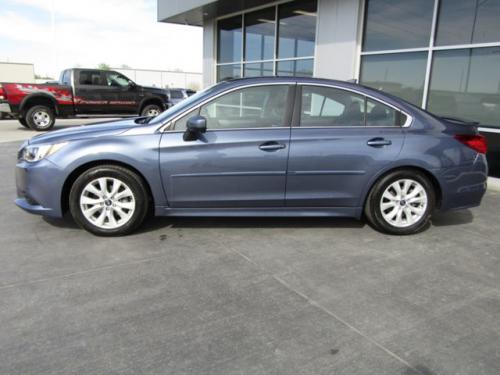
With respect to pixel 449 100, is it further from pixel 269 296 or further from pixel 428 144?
pixel 269 296

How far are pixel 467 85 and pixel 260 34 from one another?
661cm

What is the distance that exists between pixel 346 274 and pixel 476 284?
100cm

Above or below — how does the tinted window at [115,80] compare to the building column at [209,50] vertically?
below

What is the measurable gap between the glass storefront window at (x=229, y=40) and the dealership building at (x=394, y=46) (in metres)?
0.35

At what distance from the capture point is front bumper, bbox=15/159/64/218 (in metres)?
3.96

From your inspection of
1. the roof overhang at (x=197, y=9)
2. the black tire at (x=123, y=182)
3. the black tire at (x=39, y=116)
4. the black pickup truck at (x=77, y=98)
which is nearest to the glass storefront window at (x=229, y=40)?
the roof overhang at (x=197, y=9)

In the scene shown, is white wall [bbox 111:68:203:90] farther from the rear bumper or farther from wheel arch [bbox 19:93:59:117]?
the rear bumper

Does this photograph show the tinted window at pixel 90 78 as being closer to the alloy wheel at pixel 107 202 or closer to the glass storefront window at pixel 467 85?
the glass storefront window at pixel 467 85

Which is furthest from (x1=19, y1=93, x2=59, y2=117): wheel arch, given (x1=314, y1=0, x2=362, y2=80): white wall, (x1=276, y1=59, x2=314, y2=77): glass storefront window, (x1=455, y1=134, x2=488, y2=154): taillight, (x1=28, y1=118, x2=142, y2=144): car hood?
(x1=455, y1=134, x2=488, y2=154): taillight

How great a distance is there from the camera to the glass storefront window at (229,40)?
42.9 ft

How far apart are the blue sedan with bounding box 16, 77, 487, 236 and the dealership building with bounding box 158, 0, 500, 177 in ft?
10.0

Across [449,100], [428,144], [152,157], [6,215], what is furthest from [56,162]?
[449,100]

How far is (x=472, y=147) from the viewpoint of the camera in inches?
172

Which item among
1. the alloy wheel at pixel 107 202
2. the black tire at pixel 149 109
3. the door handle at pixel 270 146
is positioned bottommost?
the alloy wheel at pixel 107 202
